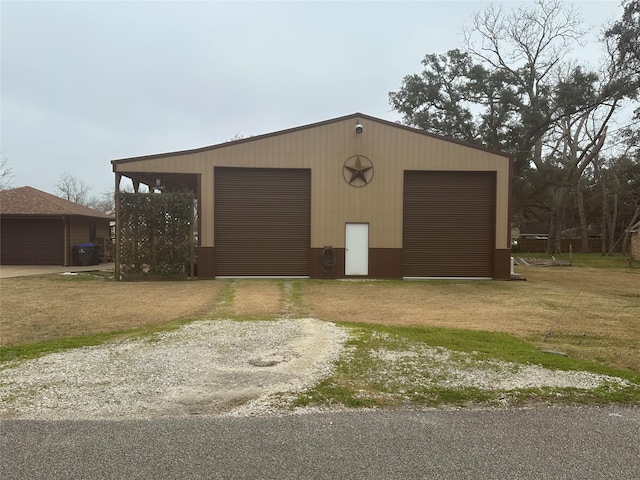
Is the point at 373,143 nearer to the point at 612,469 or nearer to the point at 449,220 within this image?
the point at 449,220

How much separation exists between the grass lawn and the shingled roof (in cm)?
641

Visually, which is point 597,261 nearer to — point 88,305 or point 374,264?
point 374,264

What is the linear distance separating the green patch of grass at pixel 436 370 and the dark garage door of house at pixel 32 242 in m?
18.9

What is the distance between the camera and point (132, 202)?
1522cm

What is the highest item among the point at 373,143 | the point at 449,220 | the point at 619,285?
the point at 373,143

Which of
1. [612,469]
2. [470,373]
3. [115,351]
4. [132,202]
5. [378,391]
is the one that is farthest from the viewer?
[132,202]

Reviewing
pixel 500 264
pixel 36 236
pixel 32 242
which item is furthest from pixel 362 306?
pixel 32 242

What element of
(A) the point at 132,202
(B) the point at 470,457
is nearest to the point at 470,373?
(B) the point at 470,457

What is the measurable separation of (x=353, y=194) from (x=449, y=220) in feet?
11.8

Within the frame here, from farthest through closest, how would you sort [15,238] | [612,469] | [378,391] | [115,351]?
[15,238]
[115,351]
[378,391]
[612,469]

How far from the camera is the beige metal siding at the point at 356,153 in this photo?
16.2 m

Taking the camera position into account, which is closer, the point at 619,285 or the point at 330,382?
the point at 330,382

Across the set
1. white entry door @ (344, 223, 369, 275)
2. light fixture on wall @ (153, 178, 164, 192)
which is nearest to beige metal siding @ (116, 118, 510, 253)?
white entry door @ (344, 223, 369, 275)

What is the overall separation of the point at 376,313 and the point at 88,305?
611 centimetres
